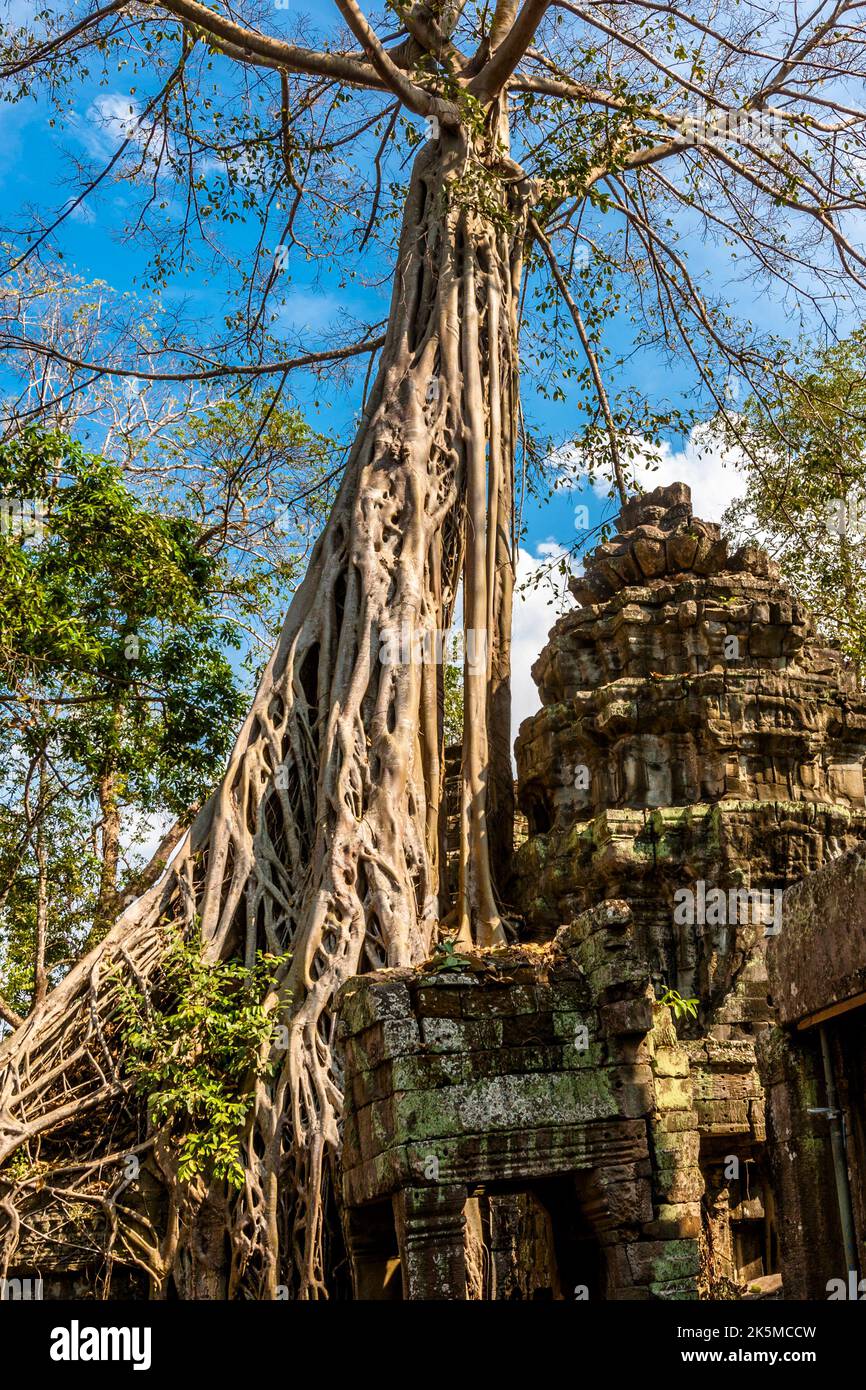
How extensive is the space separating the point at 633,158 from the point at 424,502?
13.4 feet

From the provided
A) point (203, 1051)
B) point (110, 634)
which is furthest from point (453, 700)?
point (203, 1051)

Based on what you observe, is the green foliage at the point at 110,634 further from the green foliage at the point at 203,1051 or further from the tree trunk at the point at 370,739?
the green foliage at the point at 203,1051

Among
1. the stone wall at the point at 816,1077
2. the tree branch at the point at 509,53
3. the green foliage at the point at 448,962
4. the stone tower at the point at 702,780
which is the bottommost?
the stone wall at the point at 816,1077

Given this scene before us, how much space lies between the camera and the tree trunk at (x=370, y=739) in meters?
7.45

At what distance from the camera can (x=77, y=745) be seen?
10.1m

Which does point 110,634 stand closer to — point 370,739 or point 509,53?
point 370,739

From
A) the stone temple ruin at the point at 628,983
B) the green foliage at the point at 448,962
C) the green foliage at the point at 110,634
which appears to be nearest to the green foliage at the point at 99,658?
the green foliage at the point at 110,634

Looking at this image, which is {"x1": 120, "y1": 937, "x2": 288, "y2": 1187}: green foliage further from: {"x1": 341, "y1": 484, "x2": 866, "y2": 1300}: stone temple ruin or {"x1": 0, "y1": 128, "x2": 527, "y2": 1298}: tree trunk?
{"x1": 341, "y1": 484, "x2": 866, "y2": 1300}: stone temple ruin

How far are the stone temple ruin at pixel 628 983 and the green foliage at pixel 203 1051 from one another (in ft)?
4.16

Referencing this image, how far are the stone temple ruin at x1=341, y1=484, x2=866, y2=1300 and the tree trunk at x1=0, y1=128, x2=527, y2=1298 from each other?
2.37 feet

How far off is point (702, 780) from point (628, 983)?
4225 millimetres

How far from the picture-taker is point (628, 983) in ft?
16.6

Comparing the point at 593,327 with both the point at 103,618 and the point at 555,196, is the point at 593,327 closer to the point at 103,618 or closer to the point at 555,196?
the point at 555,196

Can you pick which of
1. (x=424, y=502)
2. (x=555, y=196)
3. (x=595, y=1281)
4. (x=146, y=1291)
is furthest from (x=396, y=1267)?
(x=555, y=196)
